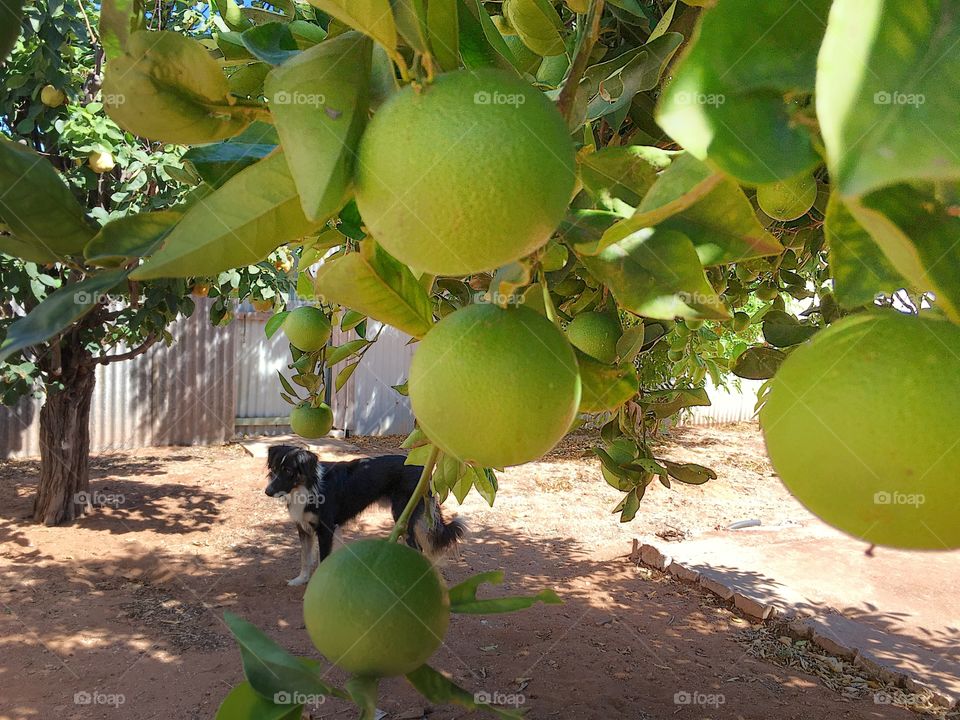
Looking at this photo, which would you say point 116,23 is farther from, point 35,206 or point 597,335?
point 597,335

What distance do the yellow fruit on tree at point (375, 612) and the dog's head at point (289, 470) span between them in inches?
213

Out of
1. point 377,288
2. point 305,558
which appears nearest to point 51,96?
point 305,558

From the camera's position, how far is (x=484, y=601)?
0.70 metres

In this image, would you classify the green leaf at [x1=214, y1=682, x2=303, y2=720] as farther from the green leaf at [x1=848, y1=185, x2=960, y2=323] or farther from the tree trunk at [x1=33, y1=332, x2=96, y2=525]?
the tree trunk at [x1=33, y1=332, x2=96, y2=525]

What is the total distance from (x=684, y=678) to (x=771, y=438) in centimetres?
444

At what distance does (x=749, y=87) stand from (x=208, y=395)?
1062cm

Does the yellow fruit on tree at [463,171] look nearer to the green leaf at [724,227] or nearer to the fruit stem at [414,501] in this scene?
the green leaf at [724,227]

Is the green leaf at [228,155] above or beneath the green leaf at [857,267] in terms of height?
above

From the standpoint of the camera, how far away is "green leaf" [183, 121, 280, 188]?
68 centimetres

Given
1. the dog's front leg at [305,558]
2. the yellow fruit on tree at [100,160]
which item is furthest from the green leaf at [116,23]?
the dog's front leg at [305,558]

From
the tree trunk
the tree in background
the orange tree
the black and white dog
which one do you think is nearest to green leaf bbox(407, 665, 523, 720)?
the orange tree

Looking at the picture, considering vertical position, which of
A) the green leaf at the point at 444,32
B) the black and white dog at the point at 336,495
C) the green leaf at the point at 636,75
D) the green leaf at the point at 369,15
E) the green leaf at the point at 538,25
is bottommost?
the black and white dog at the point at 336,495

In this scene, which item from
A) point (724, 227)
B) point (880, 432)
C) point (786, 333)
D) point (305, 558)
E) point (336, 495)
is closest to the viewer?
point (880, 432)

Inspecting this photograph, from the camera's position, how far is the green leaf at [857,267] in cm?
55
